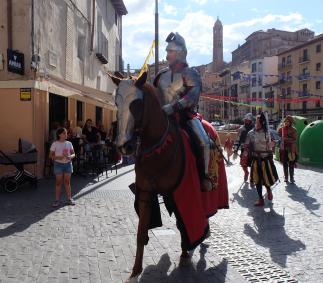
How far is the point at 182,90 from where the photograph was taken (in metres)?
4.65

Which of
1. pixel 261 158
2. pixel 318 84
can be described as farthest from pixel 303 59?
pixel 261 158

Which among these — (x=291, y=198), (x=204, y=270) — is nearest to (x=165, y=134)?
(x=204, y=270)

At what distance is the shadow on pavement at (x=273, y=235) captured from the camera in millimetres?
5406

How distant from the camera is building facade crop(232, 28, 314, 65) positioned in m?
83.4

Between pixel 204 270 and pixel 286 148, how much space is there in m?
7.50

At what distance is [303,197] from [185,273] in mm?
5463

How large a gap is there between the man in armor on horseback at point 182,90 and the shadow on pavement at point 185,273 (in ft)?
3.05

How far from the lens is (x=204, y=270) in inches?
189

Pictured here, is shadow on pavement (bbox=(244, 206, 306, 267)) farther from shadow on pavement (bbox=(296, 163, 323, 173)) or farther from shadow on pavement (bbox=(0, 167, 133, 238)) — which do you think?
shadow on pavement (bbox=(296, 163, 323, 173))

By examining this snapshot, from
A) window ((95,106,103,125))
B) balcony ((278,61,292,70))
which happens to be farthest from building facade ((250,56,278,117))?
window ((95,106,103,125))

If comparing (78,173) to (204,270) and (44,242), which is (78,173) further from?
(204,270)

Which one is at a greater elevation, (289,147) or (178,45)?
(178,45)

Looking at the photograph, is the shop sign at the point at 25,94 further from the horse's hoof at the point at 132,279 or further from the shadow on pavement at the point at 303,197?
the horse's hoof at the point at 132,279

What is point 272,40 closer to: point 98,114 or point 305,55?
point 305,55
